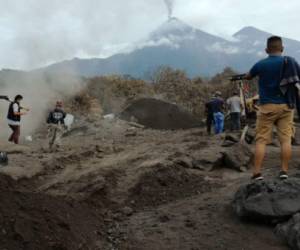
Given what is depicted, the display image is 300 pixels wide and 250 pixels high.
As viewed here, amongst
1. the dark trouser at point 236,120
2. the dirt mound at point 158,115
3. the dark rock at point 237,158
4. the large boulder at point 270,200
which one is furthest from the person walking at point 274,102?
the dirt mound at point 158,115

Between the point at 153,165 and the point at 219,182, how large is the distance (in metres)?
1.13

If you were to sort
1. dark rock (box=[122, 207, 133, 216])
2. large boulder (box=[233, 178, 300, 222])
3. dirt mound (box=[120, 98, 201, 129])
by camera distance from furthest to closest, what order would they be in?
1. dirt mound (box=[120, 98, 201, 129])
2. dark rock (box=[122, 207, 133, 216])
3. large boulder (box=[233, 178, 300, 222])

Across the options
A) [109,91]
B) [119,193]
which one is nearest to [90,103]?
[109,91]

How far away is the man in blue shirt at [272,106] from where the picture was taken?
21.8ft

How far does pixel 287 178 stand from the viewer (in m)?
6.54

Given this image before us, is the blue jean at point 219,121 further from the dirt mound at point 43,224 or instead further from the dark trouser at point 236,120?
the dirt mound at point 43,224

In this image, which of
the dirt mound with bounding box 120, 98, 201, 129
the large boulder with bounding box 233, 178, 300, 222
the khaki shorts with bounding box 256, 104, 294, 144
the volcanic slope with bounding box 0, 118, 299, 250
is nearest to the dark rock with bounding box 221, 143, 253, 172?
the volcanic slope with bounding box 0, 118, 299, 250

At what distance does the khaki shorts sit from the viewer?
666 centimetres

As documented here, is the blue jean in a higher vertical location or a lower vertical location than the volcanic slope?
higher

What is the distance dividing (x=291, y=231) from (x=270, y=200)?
1.83 ft

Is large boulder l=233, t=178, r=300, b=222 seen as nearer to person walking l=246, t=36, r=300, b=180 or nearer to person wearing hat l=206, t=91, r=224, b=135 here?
person walking l=246, t=36, r=300, b=180

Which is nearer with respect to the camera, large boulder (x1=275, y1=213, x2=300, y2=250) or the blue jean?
large boulder (x1=275, y1=213, x2=300, y2=250)

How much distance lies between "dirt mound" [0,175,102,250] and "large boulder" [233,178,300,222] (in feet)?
5.29

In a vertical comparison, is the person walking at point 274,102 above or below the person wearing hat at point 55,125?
above
